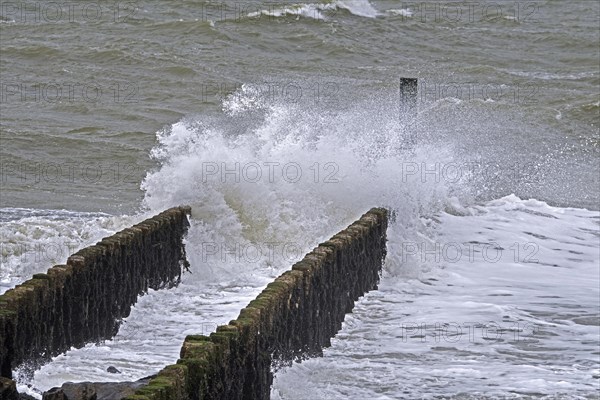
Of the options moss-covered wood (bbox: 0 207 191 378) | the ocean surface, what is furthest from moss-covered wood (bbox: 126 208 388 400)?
moss-covered wood (bbox: 0 207 191 378)

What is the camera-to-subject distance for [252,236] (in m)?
11.6

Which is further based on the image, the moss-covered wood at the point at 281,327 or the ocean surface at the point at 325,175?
the ocean surface at the point at 325,175

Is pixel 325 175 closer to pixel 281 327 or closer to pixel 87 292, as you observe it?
pixel 87 292

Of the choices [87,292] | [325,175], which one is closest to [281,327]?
[87,292]

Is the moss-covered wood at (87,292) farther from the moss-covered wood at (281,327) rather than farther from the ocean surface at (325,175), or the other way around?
the moss-covered wood at (281,327)

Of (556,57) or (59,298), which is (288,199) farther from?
(556,57)

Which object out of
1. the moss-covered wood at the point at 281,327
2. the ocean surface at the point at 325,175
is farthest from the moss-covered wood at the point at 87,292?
the moss-covered wood at the point at 281,327

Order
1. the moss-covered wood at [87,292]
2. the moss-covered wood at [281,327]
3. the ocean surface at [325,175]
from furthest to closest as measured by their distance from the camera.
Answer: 1. the ocean surface at [325,175]
2. the moss-covered wood at [87,292]
3. the moss-covered wood at [281,327]

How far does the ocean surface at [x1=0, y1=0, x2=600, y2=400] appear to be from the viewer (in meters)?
8.43

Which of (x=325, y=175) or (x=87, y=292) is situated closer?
(x=87, y=292)

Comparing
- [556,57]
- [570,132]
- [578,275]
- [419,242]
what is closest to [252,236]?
[419,242]

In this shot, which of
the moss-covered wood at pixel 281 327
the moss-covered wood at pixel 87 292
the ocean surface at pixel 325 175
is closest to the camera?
the moss-covered wood at pixel 281 327

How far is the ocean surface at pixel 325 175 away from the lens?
843cm

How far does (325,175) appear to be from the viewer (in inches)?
485
